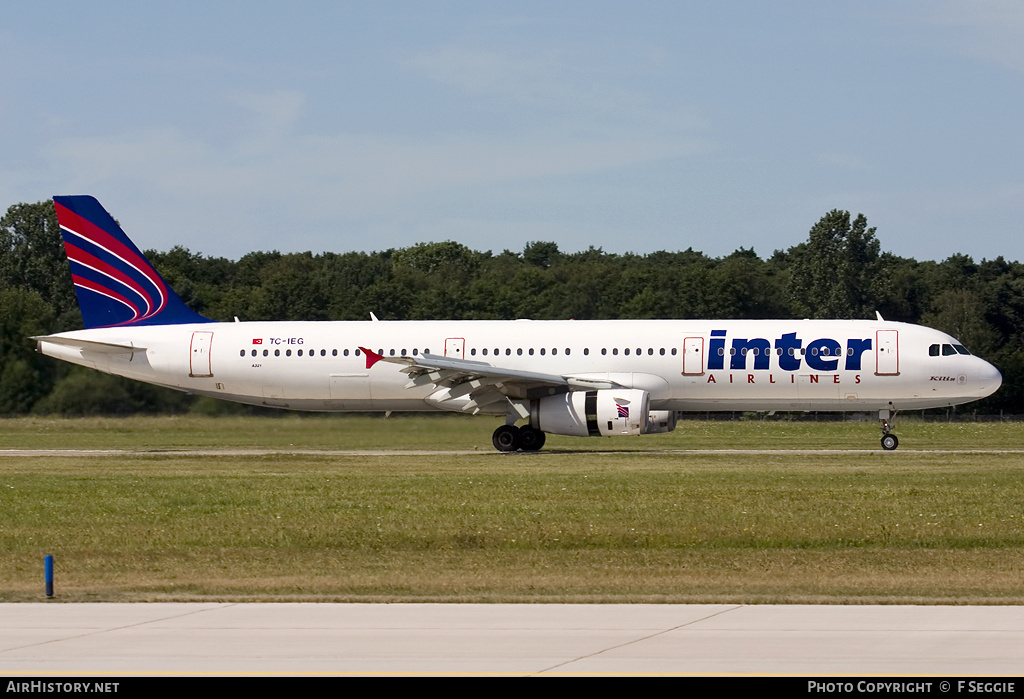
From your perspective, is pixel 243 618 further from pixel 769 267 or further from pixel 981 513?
pixel 769 267

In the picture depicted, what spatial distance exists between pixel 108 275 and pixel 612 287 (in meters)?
54.4

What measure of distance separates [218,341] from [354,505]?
1819cm

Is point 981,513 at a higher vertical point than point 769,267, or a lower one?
lower

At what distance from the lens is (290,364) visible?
40594 mm

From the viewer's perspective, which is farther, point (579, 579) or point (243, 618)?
point (579, 579)

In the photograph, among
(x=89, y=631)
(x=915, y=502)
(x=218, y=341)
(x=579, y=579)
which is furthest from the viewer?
(x=218, y=341)

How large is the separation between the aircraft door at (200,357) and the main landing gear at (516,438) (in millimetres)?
8882

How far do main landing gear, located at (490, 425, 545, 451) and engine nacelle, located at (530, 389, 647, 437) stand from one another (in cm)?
121

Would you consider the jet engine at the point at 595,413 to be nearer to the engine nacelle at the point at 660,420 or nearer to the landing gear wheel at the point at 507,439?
the engine nacelle at the point at 660,420

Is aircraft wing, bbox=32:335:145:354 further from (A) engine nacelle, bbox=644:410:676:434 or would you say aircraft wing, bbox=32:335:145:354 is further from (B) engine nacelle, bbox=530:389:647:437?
(A) engine nacelle, bbox=644:410:676:434

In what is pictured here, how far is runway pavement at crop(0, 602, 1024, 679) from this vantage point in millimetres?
10148

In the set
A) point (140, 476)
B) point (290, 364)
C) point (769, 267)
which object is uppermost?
point (769, 267)

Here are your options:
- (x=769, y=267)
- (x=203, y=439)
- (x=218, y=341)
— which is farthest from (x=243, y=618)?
(x=769, y=267)

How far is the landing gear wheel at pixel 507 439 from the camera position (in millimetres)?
38188
